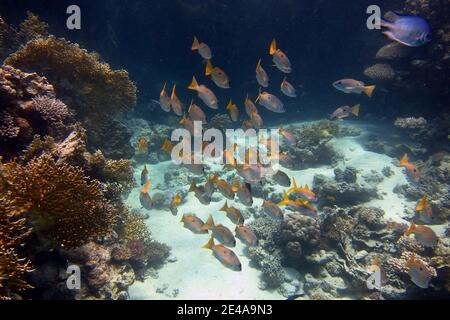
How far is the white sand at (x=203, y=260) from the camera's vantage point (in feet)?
19.9

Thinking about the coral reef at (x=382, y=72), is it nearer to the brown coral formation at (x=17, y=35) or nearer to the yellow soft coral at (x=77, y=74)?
the yellow soft coral at (x=77, y=74)

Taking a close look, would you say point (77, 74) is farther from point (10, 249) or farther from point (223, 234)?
point (223, 234)

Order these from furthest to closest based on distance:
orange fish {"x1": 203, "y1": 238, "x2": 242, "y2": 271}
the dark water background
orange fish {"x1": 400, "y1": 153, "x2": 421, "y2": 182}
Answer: the dark water background, orange fish {"x1": 400, "y1": 153, "x2": 421, "y2": 182}, orange fish {"x1": 203, "y1": 238, "x2": 242, "y2": 271}

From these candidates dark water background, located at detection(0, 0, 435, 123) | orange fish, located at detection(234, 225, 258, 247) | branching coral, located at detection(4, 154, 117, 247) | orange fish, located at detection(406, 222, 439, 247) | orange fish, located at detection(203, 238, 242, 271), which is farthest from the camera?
dark water background, located at detection(0, 0, 435, 123)

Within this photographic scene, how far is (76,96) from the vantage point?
6.81 meters

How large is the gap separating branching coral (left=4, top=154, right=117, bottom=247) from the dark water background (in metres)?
13.2

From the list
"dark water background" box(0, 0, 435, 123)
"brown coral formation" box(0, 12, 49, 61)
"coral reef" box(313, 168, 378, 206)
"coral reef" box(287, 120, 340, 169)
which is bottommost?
"coral reef" box(313, 168, 378, 206)

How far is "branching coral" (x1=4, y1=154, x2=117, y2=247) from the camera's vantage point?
3.33 meters

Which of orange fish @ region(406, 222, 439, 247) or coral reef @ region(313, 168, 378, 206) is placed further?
coral reef @ region(313, 168, 378, 206)

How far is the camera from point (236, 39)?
1603 centimetres

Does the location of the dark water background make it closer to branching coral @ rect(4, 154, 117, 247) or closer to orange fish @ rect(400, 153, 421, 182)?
orange fish @ rect(400, 153, 421, 182)

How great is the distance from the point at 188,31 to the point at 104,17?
4609 mm

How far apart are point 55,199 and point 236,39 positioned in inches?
581

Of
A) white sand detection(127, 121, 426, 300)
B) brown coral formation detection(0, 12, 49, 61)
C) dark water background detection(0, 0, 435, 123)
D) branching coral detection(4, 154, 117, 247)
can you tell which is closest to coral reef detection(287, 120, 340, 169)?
white sand detection(127, 121, 426, 300)
